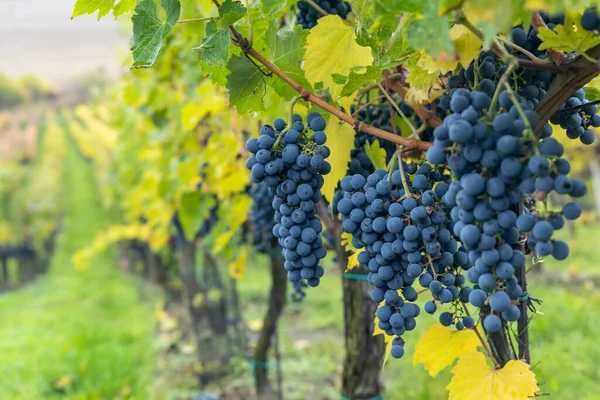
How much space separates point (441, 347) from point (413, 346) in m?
3.15

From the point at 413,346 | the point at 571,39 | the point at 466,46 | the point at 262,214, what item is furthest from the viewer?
the point at 413,346

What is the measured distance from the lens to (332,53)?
1007 mm

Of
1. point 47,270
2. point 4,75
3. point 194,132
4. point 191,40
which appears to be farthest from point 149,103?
point 4,75

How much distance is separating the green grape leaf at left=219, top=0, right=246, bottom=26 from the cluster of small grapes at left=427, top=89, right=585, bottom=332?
16.6 inches

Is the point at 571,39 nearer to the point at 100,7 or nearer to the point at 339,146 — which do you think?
the point at 339,146

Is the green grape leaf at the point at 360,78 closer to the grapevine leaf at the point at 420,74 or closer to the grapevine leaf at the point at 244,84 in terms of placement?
the grapevine leaf at the point at 420,74

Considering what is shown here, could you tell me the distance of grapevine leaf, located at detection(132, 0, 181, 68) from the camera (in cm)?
93

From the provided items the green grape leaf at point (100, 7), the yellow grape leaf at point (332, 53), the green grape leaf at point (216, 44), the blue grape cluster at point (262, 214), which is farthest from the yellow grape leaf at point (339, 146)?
the blue grape cluster at point (262, 214)

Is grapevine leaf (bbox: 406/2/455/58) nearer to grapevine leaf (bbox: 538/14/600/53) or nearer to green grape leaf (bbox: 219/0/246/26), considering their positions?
grapevine leaf (bbox: 538/14/600/53)

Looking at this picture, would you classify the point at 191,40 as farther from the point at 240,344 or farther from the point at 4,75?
the point at 4,75

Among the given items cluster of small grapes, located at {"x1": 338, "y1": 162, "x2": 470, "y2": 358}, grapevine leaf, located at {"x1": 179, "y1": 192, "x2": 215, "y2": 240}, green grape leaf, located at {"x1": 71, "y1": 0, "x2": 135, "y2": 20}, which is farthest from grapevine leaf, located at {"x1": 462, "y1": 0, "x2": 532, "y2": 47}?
grapevine leaf, located at {"x1": 179, "y1": 192, "x2": 215, "y2": 240}

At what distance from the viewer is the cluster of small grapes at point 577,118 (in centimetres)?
85

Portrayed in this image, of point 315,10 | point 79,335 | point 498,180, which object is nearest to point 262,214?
point 315,10

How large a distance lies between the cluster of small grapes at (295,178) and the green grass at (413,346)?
4.52 ft
